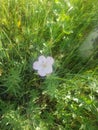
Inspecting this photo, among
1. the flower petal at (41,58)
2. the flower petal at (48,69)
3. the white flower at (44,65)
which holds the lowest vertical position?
the flower petal at (48,69)

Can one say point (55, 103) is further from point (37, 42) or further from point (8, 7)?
point (8, 7)

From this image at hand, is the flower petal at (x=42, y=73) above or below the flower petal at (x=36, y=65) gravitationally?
below

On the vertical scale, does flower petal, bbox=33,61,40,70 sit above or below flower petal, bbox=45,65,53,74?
above

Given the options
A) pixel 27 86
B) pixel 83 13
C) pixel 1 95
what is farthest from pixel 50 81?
pixel 83 13

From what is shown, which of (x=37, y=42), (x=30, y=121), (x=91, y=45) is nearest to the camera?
(x=30, y=121)

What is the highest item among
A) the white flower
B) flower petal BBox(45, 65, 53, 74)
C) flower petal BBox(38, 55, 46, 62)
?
flower petal BBox(38, 55, 46, 62)
